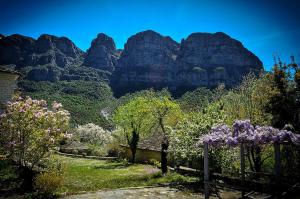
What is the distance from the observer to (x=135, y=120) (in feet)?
119

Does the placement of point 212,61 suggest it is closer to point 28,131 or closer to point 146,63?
point 146,63

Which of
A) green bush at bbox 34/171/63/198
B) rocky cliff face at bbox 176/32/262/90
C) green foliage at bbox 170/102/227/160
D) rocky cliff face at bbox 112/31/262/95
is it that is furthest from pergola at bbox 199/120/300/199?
rocky cliff face at bbox 176/32/262/90

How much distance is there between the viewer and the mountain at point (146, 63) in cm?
14862

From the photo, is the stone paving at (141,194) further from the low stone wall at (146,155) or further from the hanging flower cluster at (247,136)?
the low stone wall at (146,155)

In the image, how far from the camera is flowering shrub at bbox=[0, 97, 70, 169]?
14.0 m

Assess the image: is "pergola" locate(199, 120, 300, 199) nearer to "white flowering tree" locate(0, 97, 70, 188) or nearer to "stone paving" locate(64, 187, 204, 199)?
"stone paving" locate(64, 187, 204, 199)

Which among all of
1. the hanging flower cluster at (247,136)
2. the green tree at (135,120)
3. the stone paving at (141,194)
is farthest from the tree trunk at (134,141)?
the hanging flower cluster at (247,136)

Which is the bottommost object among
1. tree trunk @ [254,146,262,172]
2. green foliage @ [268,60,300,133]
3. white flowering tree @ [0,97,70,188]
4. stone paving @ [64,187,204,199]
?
stone paving @ [64,187,204,199]

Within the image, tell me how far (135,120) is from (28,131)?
884 inches

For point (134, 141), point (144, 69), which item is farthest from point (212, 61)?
point (134, 141)

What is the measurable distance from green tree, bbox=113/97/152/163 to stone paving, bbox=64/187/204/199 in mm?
20070

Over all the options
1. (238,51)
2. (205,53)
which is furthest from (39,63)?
(238,51)

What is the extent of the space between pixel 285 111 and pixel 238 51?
167 meters

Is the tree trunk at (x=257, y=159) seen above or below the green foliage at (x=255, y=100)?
below
